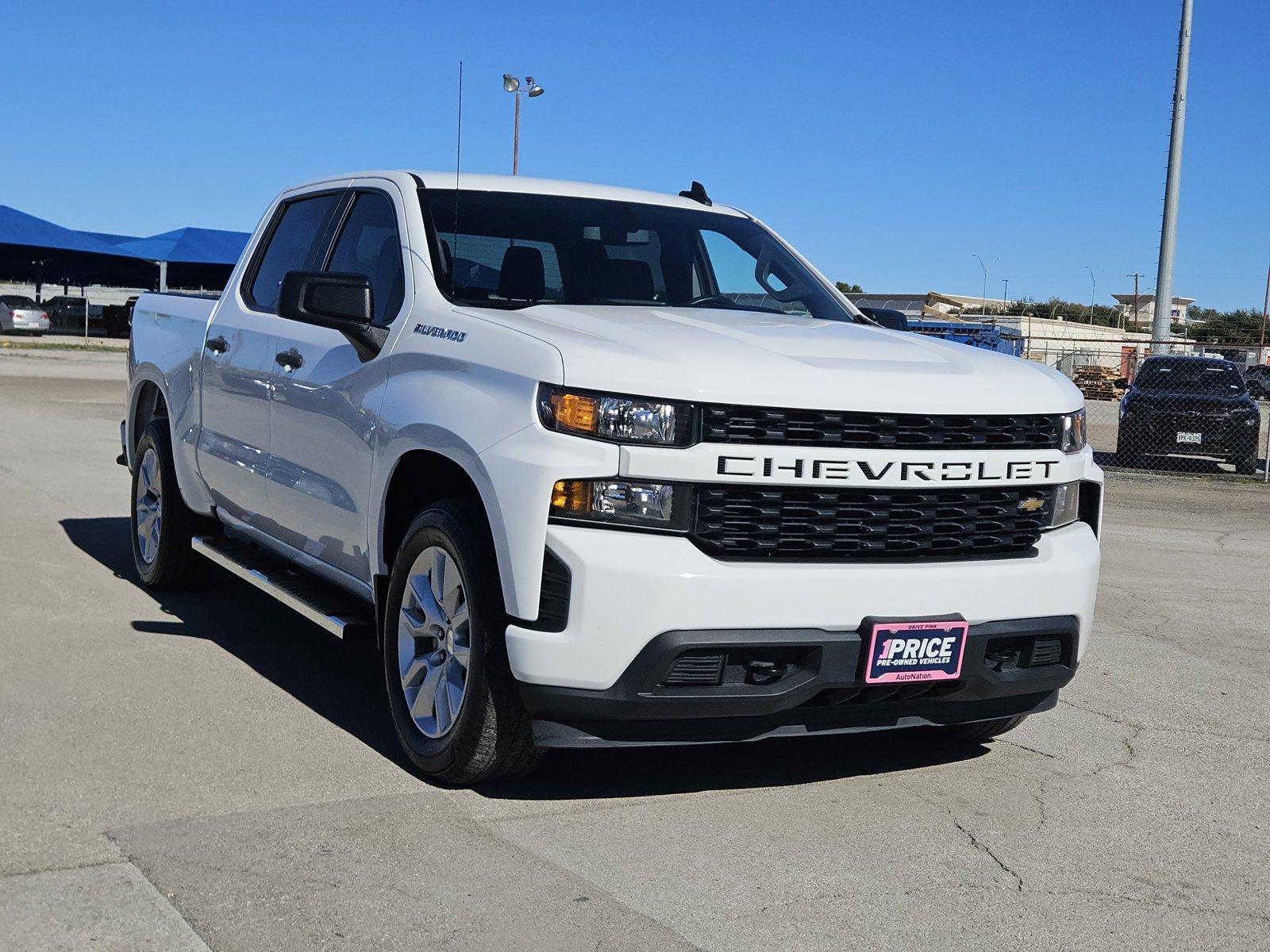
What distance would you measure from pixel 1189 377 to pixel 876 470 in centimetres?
1654

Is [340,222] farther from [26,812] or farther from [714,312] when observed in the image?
[26,812]

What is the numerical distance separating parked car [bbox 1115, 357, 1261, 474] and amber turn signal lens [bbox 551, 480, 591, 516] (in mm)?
16048

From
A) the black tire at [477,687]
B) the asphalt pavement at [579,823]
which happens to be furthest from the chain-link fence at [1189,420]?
the black tire at [477,687]

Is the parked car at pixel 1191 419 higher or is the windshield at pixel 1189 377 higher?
the windshield at pixel 1189 377

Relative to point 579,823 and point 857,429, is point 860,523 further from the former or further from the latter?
point 579,823

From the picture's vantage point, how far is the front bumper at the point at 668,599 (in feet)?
12.9

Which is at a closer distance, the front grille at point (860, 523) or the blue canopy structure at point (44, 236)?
the front grille at point (860, 523)

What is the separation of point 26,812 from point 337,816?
86 centimetres

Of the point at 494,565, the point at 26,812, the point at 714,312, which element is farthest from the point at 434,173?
the point at 26,812

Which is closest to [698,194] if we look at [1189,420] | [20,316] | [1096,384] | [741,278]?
[741,278]

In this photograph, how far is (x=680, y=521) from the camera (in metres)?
4.00

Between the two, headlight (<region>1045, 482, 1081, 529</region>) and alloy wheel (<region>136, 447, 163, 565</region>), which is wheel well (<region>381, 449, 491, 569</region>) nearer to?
headlight (<region>1045, 482, 1081, 529</region>)

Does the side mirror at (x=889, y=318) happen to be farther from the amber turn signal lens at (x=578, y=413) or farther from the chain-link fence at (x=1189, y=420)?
the chain-link fence at (x=1189, y=420)

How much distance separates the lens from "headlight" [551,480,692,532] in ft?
13.1
